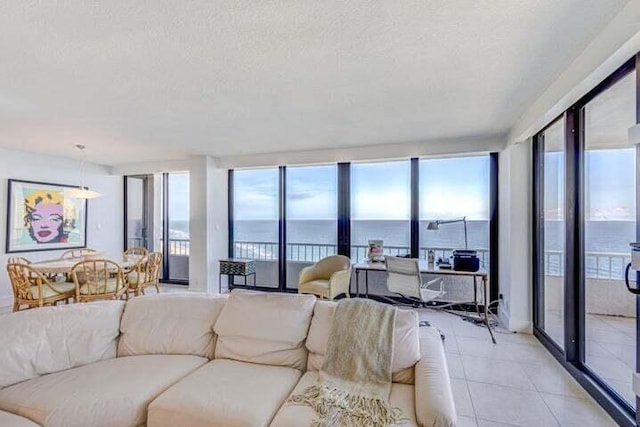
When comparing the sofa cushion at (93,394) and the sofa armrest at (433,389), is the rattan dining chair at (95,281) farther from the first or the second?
the sofa armrest at (433,389)

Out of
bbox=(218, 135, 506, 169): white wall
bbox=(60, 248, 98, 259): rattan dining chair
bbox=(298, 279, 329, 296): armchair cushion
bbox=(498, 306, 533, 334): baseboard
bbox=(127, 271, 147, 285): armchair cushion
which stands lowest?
bbox=(498, 306, 533, 334): baseboard

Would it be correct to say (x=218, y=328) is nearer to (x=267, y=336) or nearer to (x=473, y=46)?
(x=267, y=336)

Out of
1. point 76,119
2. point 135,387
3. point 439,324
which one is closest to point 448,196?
point 439,324

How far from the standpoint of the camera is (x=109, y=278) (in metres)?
4.37

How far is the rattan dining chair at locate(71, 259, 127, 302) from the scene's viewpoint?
3.89 metres

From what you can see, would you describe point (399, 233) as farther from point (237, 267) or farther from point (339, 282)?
point (237, 267)

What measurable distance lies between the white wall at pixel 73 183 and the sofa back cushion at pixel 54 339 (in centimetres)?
401

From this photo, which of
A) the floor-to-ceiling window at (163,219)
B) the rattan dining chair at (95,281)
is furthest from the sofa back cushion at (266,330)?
the floor-to-ceiling window at (163,219)

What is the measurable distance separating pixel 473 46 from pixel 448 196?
117 inches

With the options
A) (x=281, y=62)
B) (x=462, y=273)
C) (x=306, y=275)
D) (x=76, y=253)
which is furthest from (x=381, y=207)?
(x=76, y=253)

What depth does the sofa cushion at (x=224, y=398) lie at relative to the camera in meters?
1.51

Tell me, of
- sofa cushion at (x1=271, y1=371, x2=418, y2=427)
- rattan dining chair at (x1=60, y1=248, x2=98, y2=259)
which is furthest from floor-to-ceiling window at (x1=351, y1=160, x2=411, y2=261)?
rattan dining chair at (x1=60, y1=248, x2=98, y2=259)

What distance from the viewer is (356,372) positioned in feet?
5.90

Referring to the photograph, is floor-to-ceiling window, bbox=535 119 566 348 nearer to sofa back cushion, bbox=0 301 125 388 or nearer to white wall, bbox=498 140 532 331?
white wall, bbox=498 140 532 331
